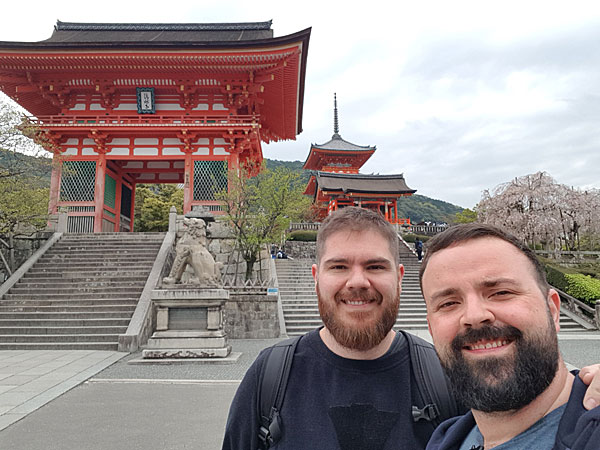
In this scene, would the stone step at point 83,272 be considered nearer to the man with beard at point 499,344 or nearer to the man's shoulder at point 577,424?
the man with beard at point 499,344

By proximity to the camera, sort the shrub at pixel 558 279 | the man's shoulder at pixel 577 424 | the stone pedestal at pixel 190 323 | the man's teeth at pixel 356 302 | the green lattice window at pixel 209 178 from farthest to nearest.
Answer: the green lattice window at pixel 209 178
the shrub at pixel 558 279
the stone pedestal at pixel 190 323
the man's teeth at pixel 356 302
the man's shoulder at pixel 577 424

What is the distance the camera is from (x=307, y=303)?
42.2ft

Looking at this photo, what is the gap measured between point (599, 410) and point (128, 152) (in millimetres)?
17785

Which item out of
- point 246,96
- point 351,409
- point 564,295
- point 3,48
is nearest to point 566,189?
point 564,295

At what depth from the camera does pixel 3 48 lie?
570 inches

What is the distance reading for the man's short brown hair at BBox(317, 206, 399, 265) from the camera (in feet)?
4.99

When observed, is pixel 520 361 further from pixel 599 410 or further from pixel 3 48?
pixel 3 48

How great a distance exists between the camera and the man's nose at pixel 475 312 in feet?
3.27

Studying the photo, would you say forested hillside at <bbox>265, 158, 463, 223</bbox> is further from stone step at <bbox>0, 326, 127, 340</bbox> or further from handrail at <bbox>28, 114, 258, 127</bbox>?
stone step at <bbox>0, 326, 127, 340</bbox>

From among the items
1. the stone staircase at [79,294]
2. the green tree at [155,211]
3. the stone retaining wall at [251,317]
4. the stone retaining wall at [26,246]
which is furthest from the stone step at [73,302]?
the green tree at [155,211]

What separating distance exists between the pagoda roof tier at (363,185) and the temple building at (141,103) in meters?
11.7

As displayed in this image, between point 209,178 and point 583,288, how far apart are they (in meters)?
15.0

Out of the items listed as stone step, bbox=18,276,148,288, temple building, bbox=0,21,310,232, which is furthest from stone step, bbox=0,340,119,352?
temple building, bbox=0,21,310,232

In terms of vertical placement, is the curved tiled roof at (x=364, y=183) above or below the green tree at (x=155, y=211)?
above
